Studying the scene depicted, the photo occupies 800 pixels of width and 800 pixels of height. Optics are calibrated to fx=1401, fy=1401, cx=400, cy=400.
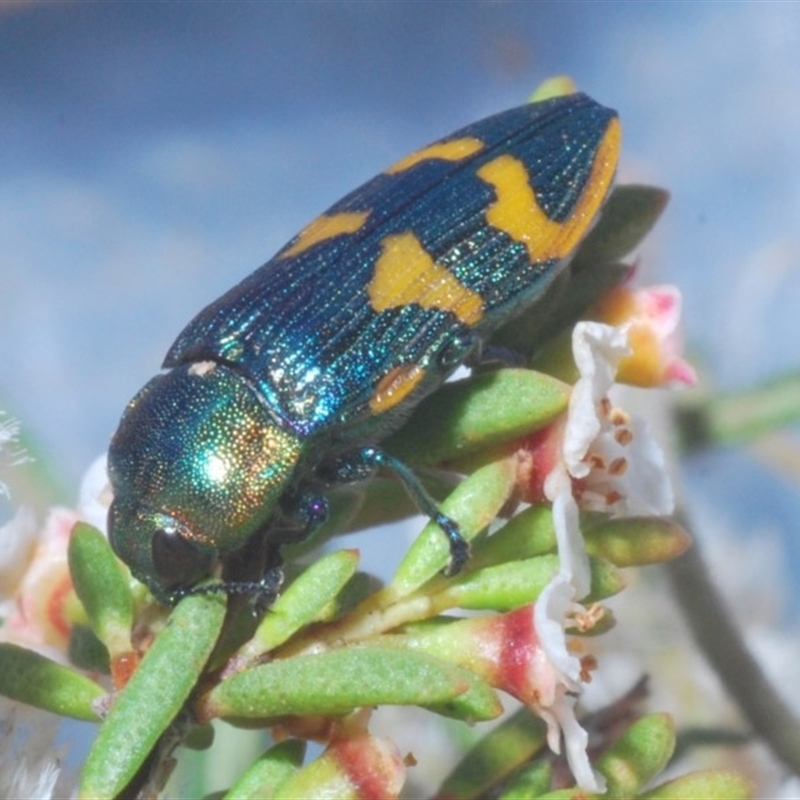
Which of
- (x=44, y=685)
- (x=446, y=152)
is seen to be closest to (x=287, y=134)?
(x=446, y=152)

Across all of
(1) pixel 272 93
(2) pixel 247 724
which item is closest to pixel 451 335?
(2) pixel 247 724

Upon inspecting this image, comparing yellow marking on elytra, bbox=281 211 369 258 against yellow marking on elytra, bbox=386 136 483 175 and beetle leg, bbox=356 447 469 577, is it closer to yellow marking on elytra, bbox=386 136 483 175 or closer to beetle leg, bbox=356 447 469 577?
yellow marking on elytra, bbox=386 136 483 175

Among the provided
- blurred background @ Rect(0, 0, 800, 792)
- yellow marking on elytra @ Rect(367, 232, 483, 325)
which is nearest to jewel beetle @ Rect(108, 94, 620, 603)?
yellow marking on elytra @ Rect(367, 232, 483, 325)

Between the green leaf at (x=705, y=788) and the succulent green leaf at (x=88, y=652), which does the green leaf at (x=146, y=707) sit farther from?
the green leaf at (x=705, y=788)

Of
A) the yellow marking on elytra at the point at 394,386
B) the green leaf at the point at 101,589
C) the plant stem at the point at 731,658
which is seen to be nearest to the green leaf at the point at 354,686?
the green leaf at the point at 101,589

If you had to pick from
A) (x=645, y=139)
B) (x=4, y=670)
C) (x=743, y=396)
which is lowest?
(x=743, y=396)

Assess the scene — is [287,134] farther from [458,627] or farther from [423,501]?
[458,627]

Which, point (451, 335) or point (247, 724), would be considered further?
point (451, 335)

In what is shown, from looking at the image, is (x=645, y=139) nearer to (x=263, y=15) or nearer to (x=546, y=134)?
(x=263, y=15)
